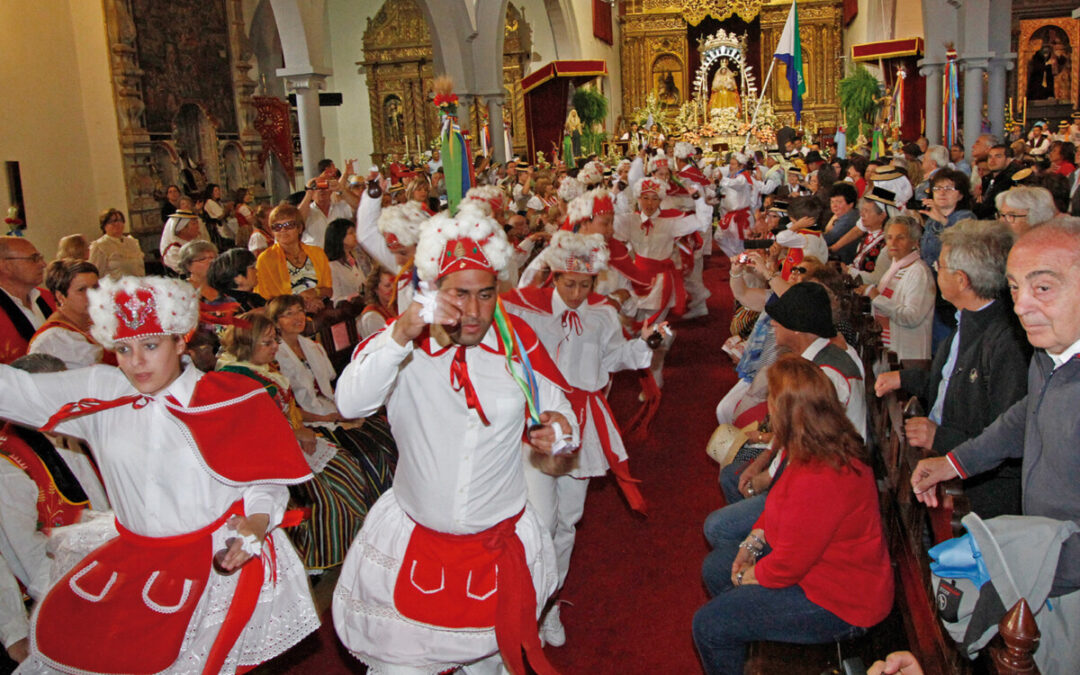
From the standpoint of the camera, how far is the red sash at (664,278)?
26.9 feet

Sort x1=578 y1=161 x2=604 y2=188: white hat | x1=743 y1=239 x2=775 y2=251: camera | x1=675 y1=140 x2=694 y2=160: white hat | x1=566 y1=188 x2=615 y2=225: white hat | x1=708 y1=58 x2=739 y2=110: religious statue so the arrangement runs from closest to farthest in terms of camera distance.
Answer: x1=566 y1=188 x2=615 y2=225: white hat < x1=743 y1=239 x2=775 y2=251: camera < x1=578 y1=161 x2=604 y2=188: white hat < x1=675 y1=140 x2=694 y2=160: white hat < x1=708 y1=58 x2=739 y2=110: religious statue

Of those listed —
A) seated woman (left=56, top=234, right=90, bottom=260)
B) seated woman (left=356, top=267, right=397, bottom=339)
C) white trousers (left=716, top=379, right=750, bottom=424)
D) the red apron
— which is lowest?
white trousers (left=716, top=379, right=750, bottom=424)

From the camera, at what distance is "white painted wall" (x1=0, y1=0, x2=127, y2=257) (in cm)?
992

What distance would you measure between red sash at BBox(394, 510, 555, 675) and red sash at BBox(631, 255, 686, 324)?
5163 millimetres

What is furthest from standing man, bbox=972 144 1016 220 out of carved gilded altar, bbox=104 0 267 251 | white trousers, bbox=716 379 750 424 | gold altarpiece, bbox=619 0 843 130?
gold altarpiece, bbox=619 0 843 130

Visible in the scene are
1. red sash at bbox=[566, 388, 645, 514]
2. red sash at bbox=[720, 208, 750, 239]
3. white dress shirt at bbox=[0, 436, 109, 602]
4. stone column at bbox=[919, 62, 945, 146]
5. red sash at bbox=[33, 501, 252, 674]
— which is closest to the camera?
red sash at bbox=[33, 501, 252, 674]

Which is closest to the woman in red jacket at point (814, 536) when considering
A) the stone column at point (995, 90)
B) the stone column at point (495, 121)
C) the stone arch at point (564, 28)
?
the stone column at point (995, 90)

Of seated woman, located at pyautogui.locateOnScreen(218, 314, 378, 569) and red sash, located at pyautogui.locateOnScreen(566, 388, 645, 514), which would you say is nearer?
seated woman, located at pyautogui.locateOnScreen(218, 314, 378, 569)

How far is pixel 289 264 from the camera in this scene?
638cm

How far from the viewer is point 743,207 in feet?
Result: 45.9

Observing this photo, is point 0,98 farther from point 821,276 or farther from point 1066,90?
point 1066,90

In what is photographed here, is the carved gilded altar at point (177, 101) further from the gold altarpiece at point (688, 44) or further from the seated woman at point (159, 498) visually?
the gold altarpiece at point (688, 44)

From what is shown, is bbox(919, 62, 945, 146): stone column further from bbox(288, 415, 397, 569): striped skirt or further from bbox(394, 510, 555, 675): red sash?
bbox(394, 510, 555, 675): red sash

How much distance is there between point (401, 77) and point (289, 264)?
20.4m
